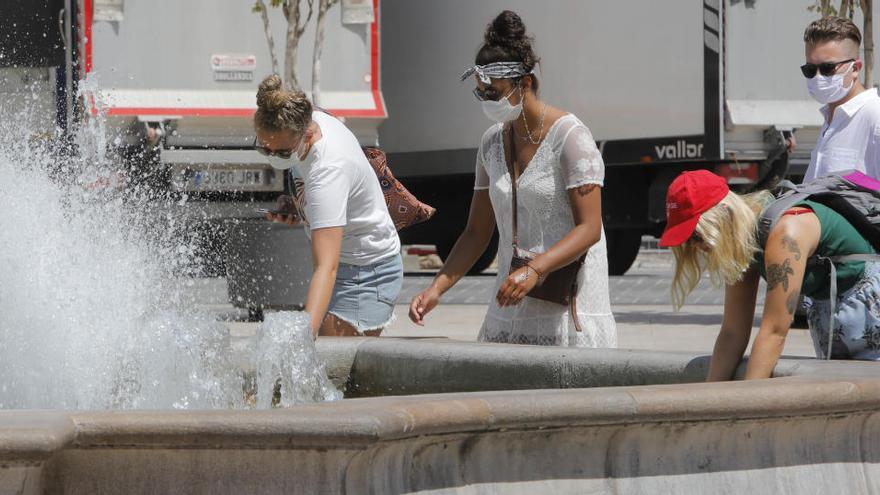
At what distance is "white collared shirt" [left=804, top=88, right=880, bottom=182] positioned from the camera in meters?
5.22

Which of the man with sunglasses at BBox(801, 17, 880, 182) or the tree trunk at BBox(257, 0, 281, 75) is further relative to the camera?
the tree trunk at BBox(257, 0, 281, 75)

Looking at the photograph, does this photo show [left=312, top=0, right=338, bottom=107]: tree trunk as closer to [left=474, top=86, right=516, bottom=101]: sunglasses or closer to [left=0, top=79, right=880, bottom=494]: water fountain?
[left=0, top=79, right=880, bottom=494]: water fountain

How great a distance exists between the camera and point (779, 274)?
13.1 feet

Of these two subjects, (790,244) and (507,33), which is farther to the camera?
(507,33)

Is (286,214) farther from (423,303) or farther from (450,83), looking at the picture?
(450,83)

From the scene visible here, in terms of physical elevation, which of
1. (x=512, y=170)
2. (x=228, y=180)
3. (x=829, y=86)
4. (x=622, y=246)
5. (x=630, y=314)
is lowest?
(x=622, y=246)

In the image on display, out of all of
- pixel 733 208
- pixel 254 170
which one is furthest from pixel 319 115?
pixel 254 170

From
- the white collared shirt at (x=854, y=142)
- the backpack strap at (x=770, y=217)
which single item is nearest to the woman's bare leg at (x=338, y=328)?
the white collared shirt at (x=854, y=142)

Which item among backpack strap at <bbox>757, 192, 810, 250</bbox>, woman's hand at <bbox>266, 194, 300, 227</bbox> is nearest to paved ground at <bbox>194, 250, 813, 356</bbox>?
woman's hand at <bbox>266, 194, 300, 227</bbox>

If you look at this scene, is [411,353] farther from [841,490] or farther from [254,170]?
[254,170]

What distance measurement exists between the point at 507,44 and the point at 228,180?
8.50m

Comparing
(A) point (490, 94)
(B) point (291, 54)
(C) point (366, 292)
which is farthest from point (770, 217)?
(B) point (291, 54)

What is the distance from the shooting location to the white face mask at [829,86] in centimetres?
523

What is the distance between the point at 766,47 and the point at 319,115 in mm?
9478
